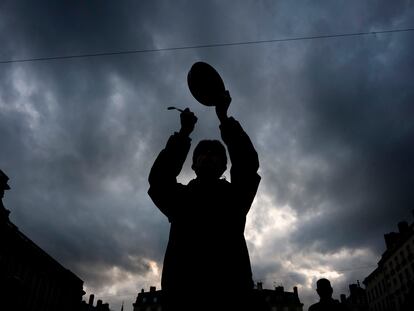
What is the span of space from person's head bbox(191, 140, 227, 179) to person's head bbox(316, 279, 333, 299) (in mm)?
4015

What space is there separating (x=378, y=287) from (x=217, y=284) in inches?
2726

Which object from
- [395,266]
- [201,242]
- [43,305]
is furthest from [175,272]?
[395,266]

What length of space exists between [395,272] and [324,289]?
54.7 meters

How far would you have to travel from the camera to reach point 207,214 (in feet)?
7.25

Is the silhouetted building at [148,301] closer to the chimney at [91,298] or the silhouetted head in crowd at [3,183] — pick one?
the chimney at [91,298]

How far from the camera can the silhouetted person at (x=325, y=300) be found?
17.0 ft

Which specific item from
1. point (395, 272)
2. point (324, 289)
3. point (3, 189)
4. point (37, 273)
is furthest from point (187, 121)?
point (395, 272)

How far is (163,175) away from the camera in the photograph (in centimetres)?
247

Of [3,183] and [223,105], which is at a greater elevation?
[3,183]

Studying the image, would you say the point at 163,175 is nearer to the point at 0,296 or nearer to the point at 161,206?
the point at 161,206

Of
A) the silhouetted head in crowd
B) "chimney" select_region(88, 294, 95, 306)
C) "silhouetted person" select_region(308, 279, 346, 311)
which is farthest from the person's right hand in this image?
"chimney" select_region(88, 294, 95, 306)

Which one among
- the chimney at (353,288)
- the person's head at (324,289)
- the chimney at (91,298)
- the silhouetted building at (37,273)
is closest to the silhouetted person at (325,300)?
the person's head at (324,289)

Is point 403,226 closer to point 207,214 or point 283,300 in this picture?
point 283,300

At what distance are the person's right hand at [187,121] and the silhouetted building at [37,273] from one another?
23536mm
